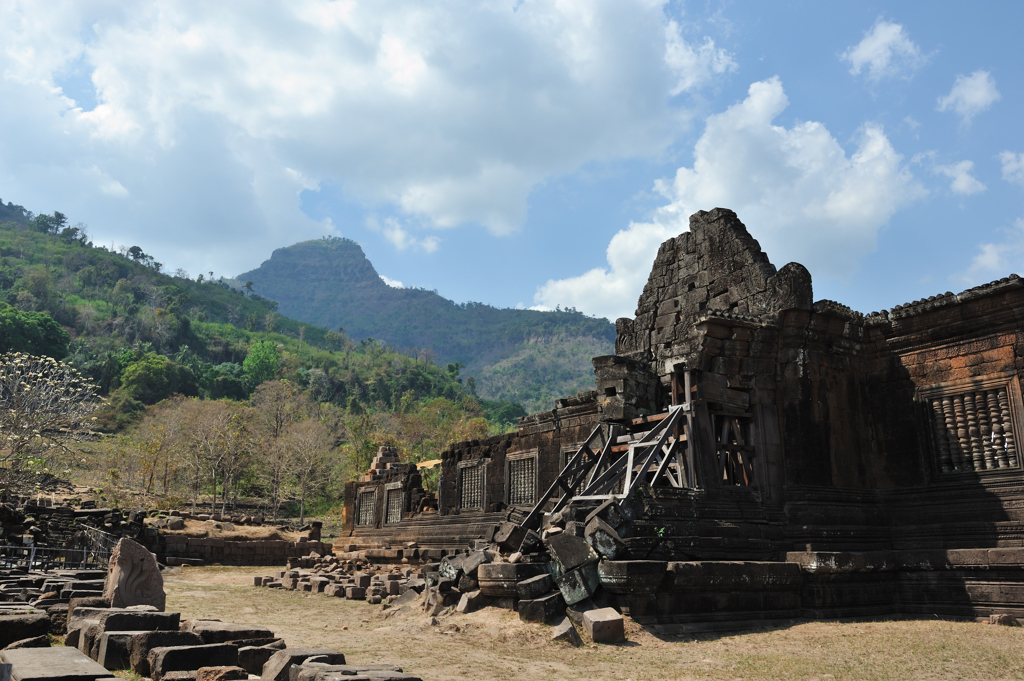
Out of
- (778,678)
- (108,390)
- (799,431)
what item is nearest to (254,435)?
(108,390)

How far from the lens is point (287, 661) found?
15.7 feet

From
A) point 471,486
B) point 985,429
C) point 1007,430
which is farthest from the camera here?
point 471,486

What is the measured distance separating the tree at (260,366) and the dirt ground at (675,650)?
226 feet

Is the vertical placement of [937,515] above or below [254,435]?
below

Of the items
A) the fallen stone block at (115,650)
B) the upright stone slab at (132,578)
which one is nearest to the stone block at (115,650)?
the fallen stone block at (115,650)

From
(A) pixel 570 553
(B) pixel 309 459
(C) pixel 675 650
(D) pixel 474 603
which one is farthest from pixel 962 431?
(B) pixel 309 459

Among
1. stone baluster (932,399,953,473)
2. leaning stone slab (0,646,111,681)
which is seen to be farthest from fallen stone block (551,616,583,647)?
stone baluster (932,399,953,473)

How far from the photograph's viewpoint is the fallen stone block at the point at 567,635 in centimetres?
682

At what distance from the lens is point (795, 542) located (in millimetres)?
9164

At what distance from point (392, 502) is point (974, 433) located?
17232mm

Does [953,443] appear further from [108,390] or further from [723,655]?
[108,390]

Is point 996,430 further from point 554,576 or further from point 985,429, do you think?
point 554,576

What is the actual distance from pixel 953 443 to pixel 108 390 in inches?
2621

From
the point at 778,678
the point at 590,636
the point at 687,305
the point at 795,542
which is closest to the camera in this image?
the point at 778,678
